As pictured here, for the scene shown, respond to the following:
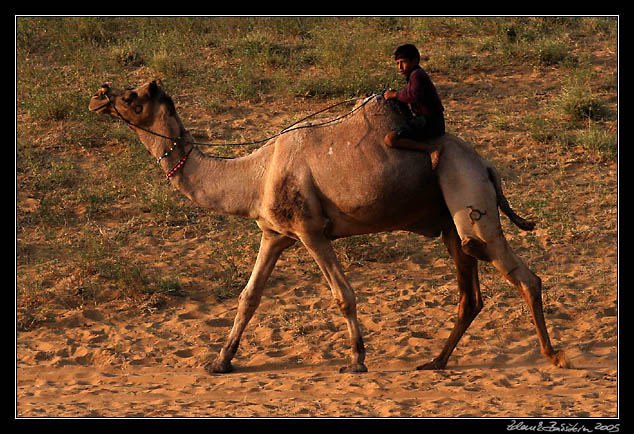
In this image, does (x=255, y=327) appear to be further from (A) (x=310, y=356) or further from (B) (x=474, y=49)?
(B) (x=474, y=49)

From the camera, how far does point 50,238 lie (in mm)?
11383

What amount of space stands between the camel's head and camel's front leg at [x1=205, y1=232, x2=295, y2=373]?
4.68 feet

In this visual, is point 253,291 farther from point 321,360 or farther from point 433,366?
point 433,366

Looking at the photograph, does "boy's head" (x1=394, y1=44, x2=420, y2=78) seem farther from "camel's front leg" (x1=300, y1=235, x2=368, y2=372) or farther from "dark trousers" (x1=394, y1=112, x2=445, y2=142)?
"camel's front leg" (x1=300, y1=235, x2=368, y2=372)

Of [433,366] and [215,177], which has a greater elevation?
[215,177]

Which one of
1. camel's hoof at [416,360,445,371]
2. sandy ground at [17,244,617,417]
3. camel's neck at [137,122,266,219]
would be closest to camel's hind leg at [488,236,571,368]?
sandy ground at [17,244,617,417]

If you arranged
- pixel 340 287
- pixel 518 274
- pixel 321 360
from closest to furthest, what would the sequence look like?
pixel 518 274 → pixel 340 287 → pixel 321 360

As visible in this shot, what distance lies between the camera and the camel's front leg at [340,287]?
25.5 feet

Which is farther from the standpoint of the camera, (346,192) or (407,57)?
(346,192)

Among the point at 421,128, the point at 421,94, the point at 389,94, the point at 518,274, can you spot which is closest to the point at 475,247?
the point at 518,274

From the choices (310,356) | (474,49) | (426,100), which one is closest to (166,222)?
(310,356)

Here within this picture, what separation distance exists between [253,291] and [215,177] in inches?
41.6

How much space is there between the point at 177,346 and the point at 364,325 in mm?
1870

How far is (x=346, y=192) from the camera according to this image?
7.57 m
